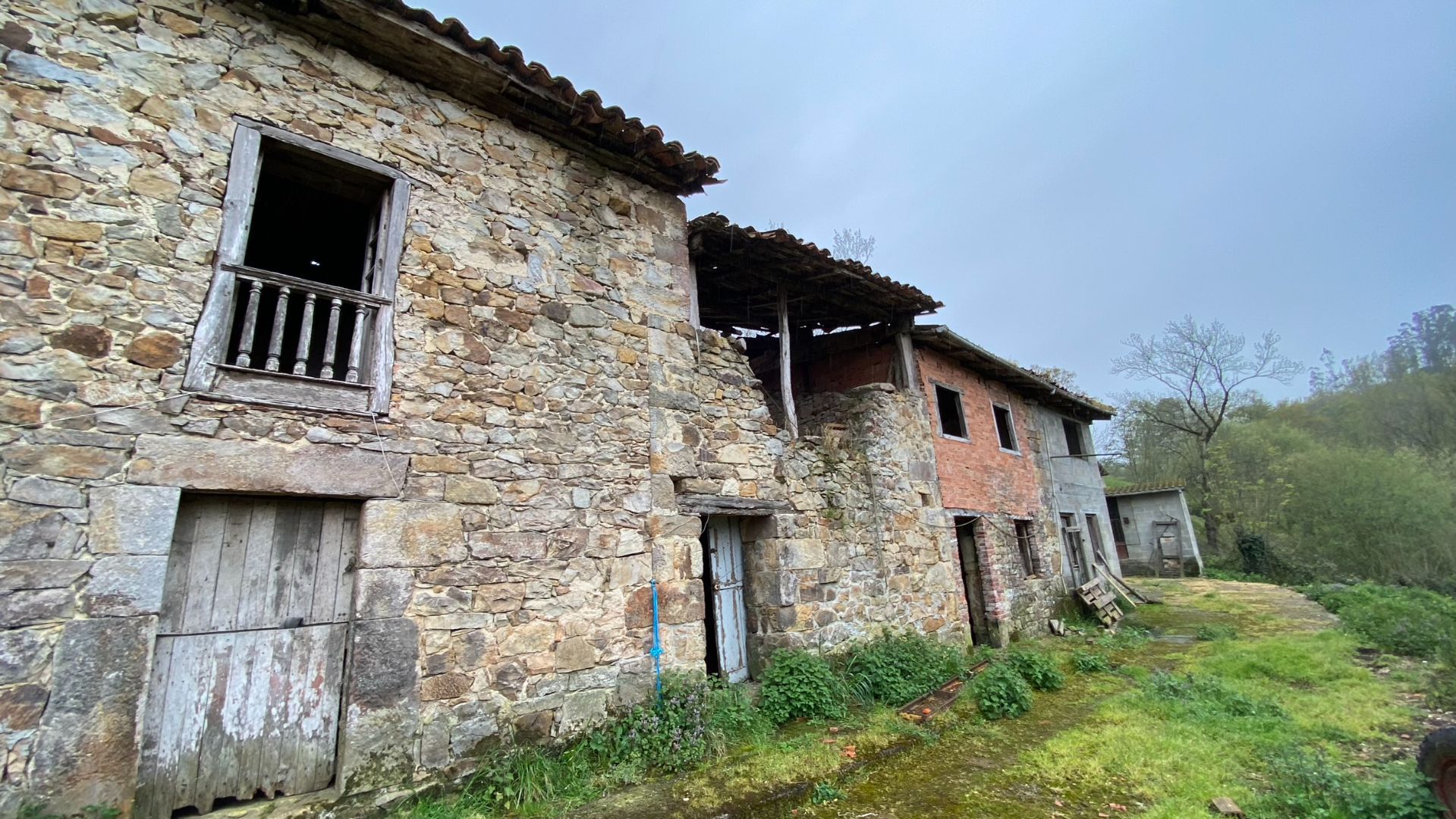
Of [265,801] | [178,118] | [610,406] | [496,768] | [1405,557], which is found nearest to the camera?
[265,801]

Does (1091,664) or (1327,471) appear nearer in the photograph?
(1091,664)

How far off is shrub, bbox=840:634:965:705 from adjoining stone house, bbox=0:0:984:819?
1.04 meters

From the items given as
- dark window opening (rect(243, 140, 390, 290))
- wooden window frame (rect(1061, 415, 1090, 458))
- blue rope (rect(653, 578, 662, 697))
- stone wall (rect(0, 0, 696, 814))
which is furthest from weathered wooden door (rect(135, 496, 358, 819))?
wooden window frame (rect(1061, 415, 1090, 458))

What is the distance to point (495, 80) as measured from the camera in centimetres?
477

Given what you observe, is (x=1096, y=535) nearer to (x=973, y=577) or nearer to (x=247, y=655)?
(x=973, y=577)

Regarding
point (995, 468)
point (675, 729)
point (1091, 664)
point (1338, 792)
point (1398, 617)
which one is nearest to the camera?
point (1338, 792)

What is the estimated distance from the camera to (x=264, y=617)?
3539 millimetres

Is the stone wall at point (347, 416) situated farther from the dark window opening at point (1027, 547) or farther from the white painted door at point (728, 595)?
the dark window opening at point (1027, 547)

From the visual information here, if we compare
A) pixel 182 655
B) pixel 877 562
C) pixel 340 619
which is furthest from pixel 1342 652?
pixel 182 655

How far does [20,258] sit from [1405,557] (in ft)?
93.5

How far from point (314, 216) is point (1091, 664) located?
10.3m

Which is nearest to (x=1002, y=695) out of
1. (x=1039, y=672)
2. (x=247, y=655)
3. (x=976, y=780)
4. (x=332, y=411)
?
(x=1039, y=672)

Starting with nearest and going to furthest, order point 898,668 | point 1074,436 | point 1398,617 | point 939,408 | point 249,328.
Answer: point 249,328
point 898,668
point 1398,617
point 939,408
point 1074,436

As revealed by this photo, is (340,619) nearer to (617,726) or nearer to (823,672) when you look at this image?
(617,726)
